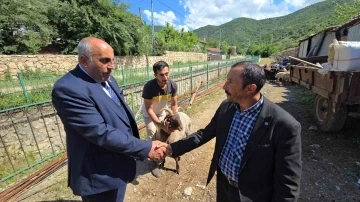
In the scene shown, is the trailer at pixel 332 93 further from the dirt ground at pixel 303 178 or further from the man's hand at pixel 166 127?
the man's hand at pixel 166 127

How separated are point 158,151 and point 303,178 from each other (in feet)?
9.28

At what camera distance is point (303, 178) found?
356 cm

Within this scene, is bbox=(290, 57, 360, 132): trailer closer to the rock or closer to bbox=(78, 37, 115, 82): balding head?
the rock

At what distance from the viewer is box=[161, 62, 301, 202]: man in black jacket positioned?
146cm

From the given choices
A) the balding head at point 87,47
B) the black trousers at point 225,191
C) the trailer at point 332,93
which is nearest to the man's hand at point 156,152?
the black trousers at point 225,191

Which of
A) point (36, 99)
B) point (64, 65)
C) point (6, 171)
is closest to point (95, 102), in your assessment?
point (6, 171)

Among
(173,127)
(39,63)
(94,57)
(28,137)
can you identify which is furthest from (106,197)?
(39,63)

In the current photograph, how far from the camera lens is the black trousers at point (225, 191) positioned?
1.79 metres

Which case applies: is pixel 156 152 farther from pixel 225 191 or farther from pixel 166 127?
pixel 166 127

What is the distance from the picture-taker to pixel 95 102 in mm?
1695

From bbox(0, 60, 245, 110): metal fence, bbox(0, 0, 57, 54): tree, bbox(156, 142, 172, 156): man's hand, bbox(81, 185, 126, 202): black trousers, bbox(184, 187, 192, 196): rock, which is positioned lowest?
bbox(184, 187, 192, 196): rock

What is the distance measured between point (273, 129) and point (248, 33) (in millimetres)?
159855

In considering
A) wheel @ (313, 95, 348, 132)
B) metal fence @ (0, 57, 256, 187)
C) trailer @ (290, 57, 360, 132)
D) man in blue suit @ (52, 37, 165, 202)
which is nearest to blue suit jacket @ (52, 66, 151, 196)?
man in blue suit @ (52, 37, 165, 202)

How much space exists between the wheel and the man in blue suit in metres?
4.56
